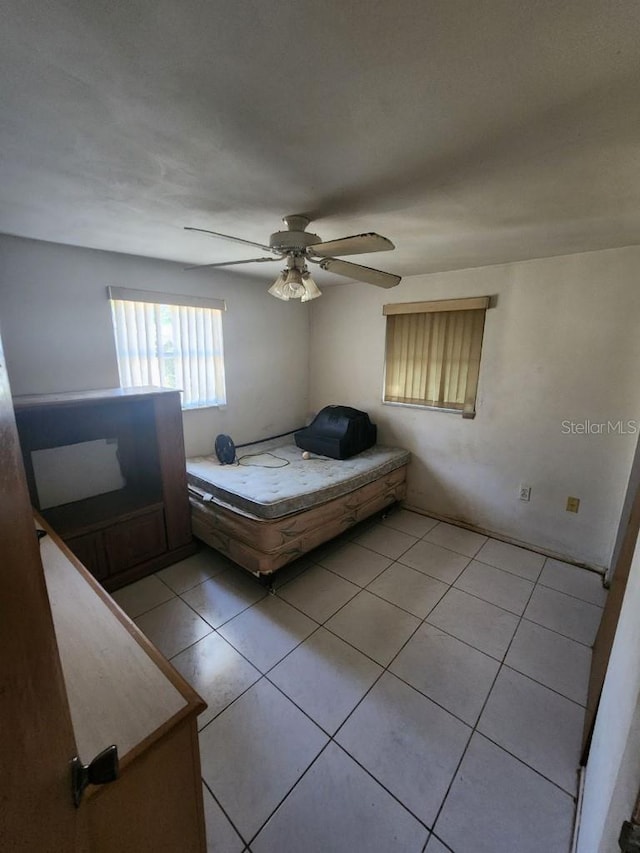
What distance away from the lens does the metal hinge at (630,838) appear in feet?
1.70

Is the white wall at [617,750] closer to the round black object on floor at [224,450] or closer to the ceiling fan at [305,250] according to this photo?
the ceiling fan at [305,250]

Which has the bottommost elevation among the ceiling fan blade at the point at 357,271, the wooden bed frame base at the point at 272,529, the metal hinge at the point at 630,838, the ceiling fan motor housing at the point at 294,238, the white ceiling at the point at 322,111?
the wooden bed frame base at the point at 272,529

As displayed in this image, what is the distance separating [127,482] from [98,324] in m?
1.15

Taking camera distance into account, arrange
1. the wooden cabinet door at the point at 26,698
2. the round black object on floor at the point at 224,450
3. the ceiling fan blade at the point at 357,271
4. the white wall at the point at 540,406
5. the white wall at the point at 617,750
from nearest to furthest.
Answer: the wooden cabinet door at the point at 26,698, the white wall at the point at 617,750, the ceiling fan blade at the point at 357,271, the white wall at the point at 540,406, the round black object on floor at the point at 224,450

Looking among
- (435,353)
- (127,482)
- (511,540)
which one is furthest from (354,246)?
(511,540)

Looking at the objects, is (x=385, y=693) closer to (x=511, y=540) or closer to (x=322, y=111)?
(x=511, y=540)

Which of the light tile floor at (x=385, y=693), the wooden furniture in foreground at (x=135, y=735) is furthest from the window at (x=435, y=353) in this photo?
the wooden furniture in foreground at (x=135, y=735)

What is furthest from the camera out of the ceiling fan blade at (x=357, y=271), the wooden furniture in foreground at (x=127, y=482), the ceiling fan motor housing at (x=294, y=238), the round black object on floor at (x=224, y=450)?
the round black object on floor at (x=224, y=450)

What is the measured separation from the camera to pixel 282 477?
104 inches

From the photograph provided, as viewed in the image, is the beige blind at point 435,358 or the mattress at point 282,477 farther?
the beige blind at point 435,358

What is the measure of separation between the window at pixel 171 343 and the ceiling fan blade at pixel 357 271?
148 cm

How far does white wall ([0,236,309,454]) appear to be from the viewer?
6.76ft

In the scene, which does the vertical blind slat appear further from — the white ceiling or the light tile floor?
the light tile floor

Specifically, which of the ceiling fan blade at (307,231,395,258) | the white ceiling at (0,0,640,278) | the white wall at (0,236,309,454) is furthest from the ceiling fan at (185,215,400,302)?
the white wall at (0,236,309,454)
